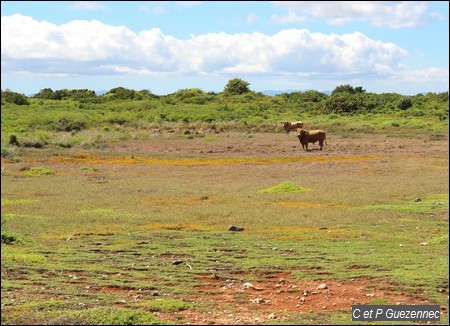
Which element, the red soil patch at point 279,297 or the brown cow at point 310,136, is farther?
the brown cow at point 310,136

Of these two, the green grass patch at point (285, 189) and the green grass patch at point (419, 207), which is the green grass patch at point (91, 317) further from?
the green grass patch at point (285, 189)

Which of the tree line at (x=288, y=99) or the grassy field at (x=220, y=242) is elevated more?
the tree line at (x=288, y=99)

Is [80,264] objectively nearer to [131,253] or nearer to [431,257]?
[131,253]

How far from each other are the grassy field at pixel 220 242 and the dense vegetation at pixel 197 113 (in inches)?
805

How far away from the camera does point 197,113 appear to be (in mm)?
68750

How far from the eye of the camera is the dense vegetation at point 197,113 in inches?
2119

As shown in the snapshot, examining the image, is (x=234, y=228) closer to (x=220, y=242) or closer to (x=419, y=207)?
(x=220, y=242)

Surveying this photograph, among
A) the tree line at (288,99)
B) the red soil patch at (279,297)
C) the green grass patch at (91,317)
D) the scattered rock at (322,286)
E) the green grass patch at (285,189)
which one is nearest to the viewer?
the green grass patch at (91,317)

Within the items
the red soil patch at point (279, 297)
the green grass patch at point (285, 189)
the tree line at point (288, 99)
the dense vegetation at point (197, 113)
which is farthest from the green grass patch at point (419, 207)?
the tree line at point (288, 99)

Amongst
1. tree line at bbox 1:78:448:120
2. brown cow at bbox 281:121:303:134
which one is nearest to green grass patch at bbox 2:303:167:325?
brown cow at bbox 281:121:303:134

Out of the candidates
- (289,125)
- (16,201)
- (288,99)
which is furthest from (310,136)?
(288,99)

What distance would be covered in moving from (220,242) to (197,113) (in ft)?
181

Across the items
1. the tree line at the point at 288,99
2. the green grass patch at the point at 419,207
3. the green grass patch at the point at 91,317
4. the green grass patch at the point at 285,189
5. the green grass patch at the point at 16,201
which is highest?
the tree line at the point at 288,99

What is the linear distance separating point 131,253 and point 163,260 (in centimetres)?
102
